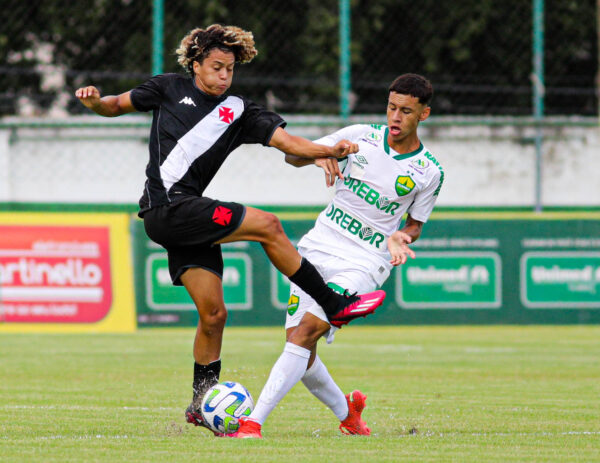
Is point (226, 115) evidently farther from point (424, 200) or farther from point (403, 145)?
point (424, 200)

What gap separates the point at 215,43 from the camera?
6957 mm

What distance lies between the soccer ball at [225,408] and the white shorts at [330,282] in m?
0.52

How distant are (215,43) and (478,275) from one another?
9798 mm

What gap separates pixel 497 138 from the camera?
17.7m

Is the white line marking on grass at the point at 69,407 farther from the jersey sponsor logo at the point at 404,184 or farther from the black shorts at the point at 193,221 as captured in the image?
the jersey sponsor logo at the point at 404,184

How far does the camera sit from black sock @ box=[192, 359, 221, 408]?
7152mm

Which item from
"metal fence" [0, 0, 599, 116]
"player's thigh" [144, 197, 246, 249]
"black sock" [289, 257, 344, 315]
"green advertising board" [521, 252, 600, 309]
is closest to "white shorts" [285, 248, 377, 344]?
"black sock" [289, 257, 344, 315]

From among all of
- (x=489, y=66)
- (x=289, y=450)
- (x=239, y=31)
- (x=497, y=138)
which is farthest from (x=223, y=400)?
(x=489, y=66)

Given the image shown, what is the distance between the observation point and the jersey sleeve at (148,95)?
695 cm

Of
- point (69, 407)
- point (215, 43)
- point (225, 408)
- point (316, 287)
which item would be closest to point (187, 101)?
point (215, 43)

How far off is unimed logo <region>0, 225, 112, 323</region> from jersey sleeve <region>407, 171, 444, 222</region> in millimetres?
8625

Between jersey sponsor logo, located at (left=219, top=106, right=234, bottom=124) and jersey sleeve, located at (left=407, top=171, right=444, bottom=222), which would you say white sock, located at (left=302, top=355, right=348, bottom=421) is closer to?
jersey sleeve, located at (left=407, top=171, right=444, bottom=222)

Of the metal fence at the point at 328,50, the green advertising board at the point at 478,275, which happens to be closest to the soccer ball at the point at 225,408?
the green advertising board at the point at 478,275

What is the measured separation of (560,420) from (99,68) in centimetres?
1509
